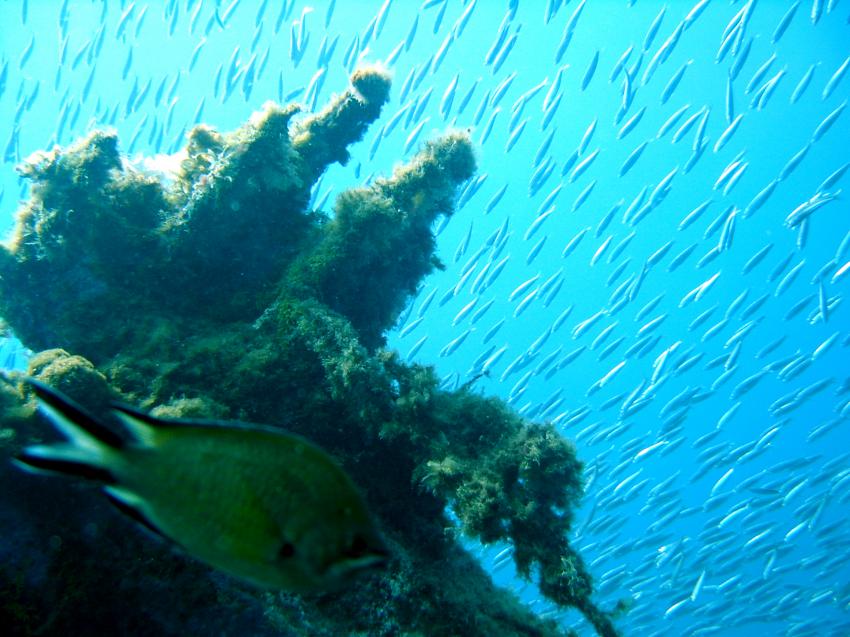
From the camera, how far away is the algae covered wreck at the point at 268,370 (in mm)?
3482

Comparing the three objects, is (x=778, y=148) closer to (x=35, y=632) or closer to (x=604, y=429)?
(x=604, y=429)

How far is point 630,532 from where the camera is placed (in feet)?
197

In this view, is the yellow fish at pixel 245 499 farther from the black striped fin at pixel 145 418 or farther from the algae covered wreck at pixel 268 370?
the algae covered wreck at pixel 268 370

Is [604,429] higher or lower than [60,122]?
lower

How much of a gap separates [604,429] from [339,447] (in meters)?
11.9

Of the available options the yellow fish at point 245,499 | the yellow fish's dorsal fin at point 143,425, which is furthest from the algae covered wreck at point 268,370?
the yellow fish's dorsal fin at point 143,425

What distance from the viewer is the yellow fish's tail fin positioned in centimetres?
Answer: 77

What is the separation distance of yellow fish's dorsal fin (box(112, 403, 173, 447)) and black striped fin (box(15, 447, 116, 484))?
77 mm

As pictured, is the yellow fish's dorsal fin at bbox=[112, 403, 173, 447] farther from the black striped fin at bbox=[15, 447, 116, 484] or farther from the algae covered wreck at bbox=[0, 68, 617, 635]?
the algae covered wreck at bbox=[0, 68, 617, 635]

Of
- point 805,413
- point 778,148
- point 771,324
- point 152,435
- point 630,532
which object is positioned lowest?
point 152,435

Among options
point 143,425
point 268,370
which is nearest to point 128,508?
point 143,425

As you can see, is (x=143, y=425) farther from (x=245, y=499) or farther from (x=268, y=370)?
(x=268, y=370)

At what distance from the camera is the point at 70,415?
0.79 meters

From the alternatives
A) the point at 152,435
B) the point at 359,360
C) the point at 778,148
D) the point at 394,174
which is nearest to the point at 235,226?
the point at 394,174
